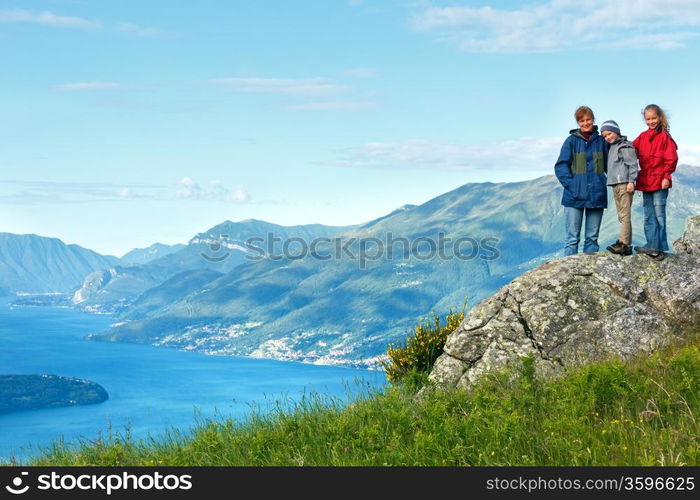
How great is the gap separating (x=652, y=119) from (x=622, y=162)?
A: 94cm

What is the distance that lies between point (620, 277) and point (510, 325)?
7.24 feet

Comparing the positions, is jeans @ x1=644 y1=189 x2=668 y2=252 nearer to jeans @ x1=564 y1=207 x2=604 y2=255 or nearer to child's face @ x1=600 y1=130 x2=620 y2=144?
jeans @ x1=564 y1=207 x2=604 y2=255

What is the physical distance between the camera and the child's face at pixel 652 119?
1286cm

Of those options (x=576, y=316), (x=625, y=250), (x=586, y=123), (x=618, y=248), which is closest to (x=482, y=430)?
(x=576, y=316)

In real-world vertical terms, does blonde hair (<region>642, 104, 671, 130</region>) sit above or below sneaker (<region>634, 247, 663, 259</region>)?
above

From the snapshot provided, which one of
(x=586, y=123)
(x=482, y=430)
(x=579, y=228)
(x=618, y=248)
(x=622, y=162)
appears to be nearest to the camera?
(x=482, y=430)

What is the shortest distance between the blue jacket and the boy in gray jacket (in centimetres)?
18

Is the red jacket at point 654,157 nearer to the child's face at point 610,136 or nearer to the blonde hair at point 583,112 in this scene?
the child's face at point 610,136

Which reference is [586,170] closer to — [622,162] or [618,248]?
[622,162]

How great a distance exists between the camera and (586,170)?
13281 millimetres

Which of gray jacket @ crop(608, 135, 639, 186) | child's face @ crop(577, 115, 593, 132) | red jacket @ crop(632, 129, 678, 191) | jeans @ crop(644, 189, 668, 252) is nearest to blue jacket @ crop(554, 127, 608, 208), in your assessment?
child's face @ crop(577, 115, 593, 132)

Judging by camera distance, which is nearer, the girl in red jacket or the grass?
the grass

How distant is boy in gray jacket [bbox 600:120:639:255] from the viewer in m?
12.8
